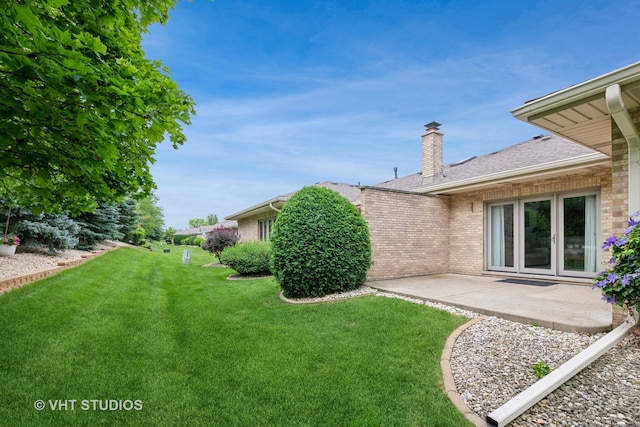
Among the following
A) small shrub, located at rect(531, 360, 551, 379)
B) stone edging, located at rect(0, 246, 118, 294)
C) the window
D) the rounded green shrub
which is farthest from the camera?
the window

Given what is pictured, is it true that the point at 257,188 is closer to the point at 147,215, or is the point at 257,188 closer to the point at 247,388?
the point at 147,215

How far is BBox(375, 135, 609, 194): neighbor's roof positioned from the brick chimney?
11.5 inches

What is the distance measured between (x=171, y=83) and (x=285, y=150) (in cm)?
1849

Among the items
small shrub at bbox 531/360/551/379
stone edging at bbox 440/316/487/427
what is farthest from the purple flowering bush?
stone edging at bbox 440/316/487/427

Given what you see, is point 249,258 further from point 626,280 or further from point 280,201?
point 626,280

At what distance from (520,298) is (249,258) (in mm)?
8082

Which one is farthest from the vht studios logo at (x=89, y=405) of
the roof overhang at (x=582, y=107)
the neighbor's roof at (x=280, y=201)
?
the neighbor's roof at (x=280, y=201)

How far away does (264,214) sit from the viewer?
17.3 metres

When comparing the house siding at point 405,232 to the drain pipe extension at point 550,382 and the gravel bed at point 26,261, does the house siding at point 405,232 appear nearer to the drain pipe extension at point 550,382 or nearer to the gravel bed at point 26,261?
the drain pipe extension at point 550,382

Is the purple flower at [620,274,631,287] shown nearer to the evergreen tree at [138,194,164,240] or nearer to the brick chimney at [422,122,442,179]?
the brick chimney at [422,122,442,179]

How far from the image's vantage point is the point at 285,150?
21.8 metres

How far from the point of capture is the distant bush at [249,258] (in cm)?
1149

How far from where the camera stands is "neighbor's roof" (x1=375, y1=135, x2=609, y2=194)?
7607 mm

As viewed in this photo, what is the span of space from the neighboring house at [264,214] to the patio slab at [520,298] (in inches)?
212
